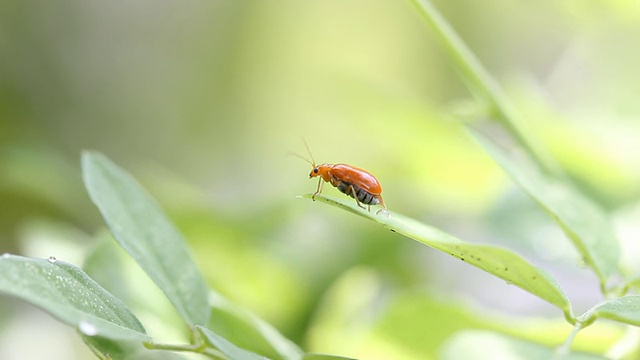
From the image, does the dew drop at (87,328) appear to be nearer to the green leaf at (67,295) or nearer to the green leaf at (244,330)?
the green leaf at (67,295)

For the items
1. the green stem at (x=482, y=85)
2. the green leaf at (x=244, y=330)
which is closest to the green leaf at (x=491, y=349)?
the green leaf at (x=244, y=330)

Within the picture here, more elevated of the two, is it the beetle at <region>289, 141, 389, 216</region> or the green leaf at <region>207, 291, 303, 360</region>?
the beetle at <region>289, 141, 389, 216</region>

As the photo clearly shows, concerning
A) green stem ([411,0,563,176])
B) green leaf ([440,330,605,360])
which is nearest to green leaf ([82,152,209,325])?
green leaf ([440,330,605,360])

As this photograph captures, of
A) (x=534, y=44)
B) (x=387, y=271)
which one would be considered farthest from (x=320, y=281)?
(x=534, y=44)

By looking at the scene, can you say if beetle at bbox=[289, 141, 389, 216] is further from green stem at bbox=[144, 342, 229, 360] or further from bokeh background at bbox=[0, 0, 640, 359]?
green stem at bbox=[144, 342, 229, 360]

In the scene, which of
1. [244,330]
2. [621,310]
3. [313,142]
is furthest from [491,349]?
[313,142]
